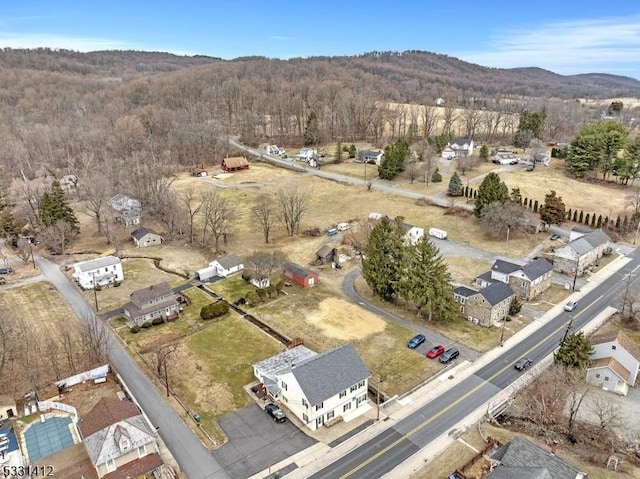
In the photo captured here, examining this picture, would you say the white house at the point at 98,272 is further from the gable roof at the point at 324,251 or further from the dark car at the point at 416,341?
the dark car at the point at 416,341

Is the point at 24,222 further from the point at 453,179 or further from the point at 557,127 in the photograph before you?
the point at 557,127

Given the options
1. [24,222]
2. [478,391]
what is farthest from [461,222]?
[24,222]

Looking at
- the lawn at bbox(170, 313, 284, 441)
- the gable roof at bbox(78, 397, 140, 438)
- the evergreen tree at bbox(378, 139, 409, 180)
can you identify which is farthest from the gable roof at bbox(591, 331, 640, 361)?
the evergreen tree at bbox(378, 139, 409, 180)

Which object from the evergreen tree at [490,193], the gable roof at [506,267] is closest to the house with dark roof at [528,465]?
the gable roof at [506,267]

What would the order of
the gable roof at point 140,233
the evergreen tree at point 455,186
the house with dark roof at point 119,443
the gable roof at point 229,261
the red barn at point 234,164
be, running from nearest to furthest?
1. the house with dark roof at point 119,443
2. the gable roof at point 229,261
3. the gable roof at point 140,233
4. the evergreen tree at point 455,186
5. the red barn at point 234,164

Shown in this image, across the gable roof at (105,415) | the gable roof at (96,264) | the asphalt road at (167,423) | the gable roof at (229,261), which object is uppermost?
the gable roof at (96,264)

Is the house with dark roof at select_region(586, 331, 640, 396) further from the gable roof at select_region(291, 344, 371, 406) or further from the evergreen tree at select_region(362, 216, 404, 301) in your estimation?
the evergreen tree at select_region(362, 216, 404, 301)

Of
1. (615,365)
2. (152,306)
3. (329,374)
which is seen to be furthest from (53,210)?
(615,365)
